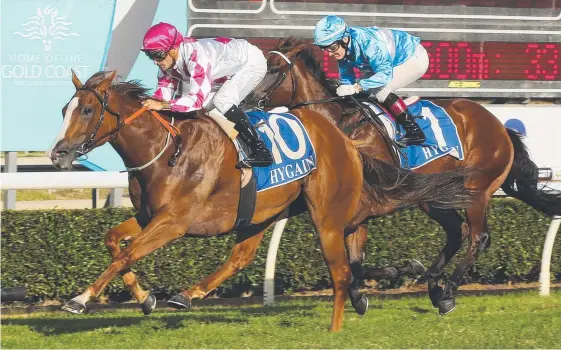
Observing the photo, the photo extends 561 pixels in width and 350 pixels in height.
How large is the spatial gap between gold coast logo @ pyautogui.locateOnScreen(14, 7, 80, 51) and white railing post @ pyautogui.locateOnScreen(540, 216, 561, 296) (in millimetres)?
3389

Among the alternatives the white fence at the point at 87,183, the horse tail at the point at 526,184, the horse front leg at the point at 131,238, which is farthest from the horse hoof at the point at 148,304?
the horse tail at the point at 526,184

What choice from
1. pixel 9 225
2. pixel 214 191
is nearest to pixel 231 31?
pixel 9 225

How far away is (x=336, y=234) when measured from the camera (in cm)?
516

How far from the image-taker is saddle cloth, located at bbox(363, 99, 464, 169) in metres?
5.89

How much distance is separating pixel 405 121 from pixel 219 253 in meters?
1.33

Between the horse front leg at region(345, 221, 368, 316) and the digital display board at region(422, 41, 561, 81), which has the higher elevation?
the digital display board at region(422, 41, 561, 81)

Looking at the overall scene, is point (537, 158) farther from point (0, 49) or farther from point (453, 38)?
point (0, 49)

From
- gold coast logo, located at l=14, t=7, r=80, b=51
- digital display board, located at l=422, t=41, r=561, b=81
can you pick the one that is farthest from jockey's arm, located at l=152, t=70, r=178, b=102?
digital display board, located at l=422, t=41, r=561, b=81

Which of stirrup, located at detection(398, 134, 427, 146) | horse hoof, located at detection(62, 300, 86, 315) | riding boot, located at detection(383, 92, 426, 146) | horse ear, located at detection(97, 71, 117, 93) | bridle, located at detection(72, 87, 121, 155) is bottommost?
horse hoof, located at detection(62, 300, 86, 315)

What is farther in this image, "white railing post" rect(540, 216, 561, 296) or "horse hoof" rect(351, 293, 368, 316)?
"white railing post" rect(540, 216, 561, 296)

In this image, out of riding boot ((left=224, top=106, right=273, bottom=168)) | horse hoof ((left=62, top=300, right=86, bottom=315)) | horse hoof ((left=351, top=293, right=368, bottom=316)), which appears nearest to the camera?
horse hoof ((left=62, top=300, right=86, bottom=315))

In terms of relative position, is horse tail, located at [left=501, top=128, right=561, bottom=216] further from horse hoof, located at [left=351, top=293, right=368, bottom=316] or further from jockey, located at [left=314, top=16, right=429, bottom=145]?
horse hoof, located at [left=351, top=293, right=368, bottom=316]

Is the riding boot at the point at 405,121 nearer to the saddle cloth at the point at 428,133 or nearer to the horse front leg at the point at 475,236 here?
the saddle cloth at the point at 428,133

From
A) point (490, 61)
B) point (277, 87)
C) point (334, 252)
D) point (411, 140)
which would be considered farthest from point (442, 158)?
point (490, 61)
